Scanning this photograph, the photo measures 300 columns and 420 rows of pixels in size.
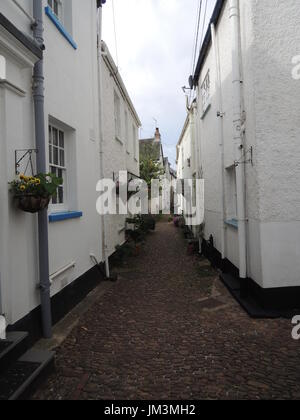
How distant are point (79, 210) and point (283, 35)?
4404 millimetres

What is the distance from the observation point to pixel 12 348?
2.95 meters

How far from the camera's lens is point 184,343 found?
3818 millimetres

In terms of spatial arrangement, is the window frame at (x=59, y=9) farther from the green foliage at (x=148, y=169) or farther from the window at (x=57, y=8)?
the green foliage at (x=148, y=169)

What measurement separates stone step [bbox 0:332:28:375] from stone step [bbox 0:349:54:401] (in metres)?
0.05

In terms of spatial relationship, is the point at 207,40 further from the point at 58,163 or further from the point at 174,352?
the point at 174,352

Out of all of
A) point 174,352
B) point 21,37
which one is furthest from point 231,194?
point 21,37

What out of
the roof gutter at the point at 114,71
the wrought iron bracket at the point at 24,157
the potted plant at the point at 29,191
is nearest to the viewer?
the potted plant at the point at 29,191

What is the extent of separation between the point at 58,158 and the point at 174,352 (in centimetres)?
359

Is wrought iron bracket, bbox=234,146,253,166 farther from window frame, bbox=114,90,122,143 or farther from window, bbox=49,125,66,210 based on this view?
window frame, bbox=114,90,122,143

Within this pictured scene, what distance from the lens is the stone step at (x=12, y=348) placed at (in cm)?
282

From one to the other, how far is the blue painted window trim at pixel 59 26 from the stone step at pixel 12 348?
445 centimetres

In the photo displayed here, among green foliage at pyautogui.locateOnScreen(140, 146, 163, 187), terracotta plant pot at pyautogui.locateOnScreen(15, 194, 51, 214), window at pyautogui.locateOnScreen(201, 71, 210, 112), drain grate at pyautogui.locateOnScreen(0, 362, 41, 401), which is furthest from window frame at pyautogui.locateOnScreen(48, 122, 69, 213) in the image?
green foliage at pyautogui.locateOnScreen(140, 146, 163, 187)

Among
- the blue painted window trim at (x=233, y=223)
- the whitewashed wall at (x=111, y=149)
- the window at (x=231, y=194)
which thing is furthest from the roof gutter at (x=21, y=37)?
the window at (x=231, y=194)
